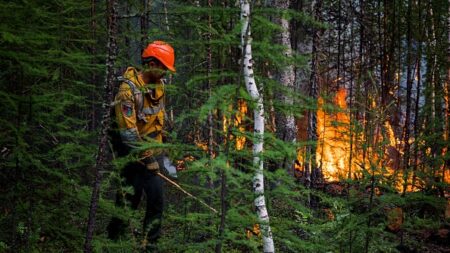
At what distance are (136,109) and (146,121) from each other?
252mm

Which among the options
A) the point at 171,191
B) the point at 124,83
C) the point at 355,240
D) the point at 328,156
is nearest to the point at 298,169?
the point at 328,156

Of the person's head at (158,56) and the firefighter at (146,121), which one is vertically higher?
the person's head at (158,56)

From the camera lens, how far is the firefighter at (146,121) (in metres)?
5.18

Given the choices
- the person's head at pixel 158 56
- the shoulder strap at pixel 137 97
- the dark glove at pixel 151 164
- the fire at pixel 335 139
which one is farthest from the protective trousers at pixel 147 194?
the fire at pixel 335 139

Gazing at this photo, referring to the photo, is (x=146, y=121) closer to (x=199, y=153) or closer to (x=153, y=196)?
(x=153, y=196)

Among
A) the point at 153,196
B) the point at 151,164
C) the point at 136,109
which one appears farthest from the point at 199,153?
the point at 153,196

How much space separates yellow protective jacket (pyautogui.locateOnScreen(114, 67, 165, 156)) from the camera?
Answer: 201 inches

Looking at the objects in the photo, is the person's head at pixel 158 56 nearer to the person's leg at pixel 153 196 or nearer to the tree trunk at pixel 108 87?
the person's leg at pixel 153 196

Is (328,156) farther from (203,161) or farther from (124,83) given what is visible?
(203,161)

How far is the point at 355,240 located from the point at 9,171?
16.0 feet

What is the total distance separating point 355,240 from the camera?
5336 millimetres

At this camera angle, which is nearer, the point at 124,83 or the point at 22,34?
the point at 22,34

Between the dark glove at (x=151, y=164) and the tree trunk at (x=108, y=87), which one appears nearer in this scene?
the tree trunk at (x=108, y=87)

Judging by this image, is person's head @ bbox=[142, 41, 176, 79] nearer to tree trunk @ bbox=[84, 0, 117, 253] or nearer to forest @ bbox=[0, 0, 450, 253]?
forest @ bbox=[0, 0, 450, 253]
